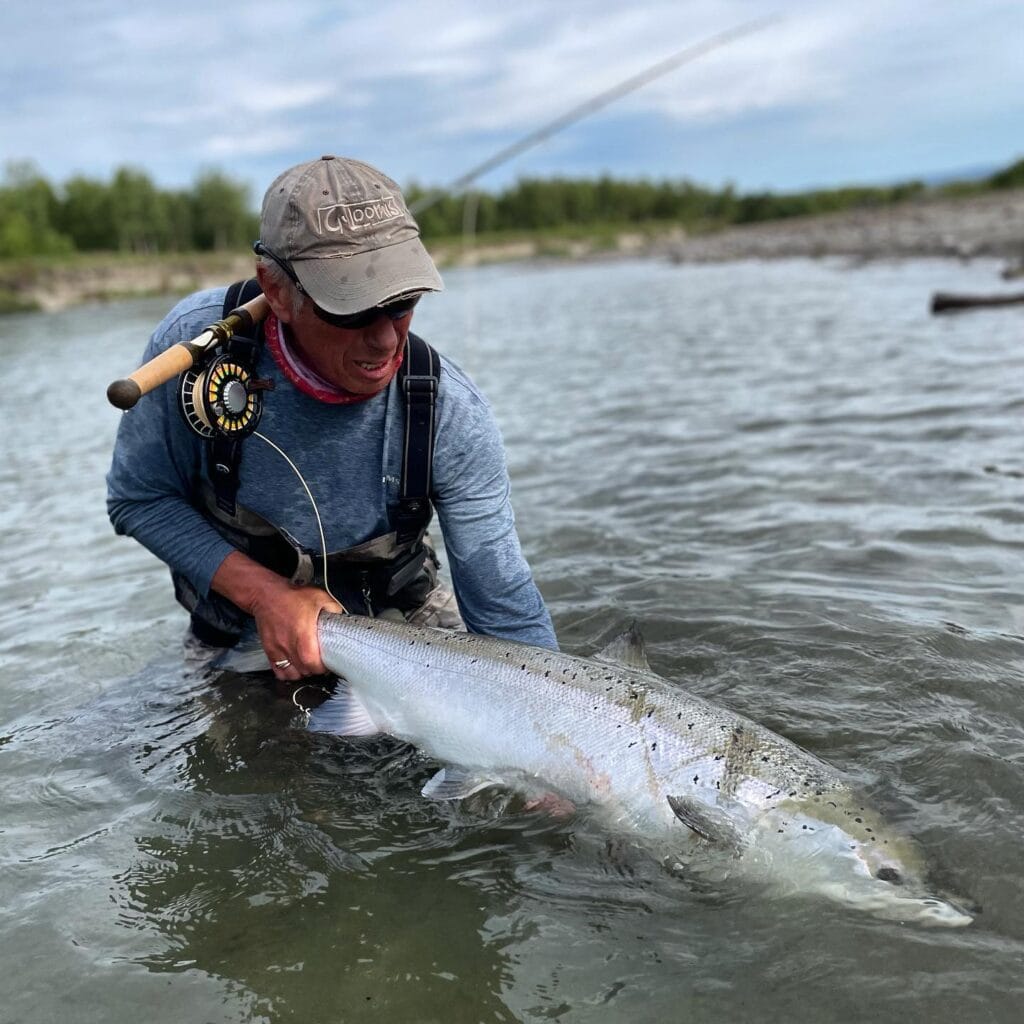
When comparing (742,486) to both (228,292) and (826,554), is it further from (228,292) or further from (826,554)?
(228,292)

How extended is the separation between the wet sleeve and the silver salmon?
0.63 meters

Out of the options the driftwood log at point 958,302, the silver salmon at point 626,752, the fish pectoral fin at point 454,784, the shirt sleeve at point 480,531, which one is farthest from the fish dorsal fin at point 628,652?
the driftwood log at point 958,302

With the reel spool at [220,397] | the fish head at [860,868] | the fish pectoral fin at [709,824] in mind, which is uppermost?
the reel spool at [220,397]

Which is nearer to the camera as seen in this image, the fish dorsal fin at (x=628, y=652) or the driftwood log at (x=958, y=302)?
the fish dorsal fin at (x=628, y=652)

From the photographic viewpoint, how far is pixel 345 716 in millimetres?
3787

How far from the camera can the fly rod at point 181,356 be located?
3.21 meters

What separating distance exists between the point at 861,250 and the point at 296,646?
3904cm

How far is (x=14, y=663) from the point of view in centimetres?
535

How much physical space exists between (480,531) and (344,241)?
4.02 feet

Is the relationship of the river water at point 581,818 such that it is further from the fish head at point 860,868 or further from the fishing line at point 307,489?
the fishing line at point 307,489

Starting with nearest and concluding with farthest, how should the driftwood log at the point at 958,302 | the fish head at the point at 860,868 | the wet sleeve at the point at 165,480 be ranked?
the fish head at the point at 860,868 < the wet sleeve at the point at 165,480 < the driftwood log at the point at 958,302

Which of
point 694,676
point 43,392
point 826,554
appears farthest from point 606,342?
point 694,676

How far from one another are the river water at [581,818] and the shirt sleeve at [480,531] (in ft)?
2.23

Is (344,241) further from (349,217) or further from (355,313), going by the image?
(355,313)
